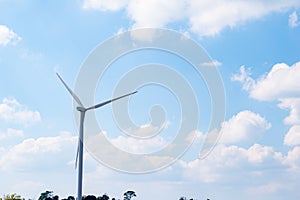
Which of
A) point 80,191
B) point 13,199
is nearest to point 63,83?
point 80,191

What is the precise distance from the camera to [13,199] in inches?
4390

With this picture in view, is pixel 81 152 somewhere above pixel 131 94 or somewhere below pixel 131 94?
below

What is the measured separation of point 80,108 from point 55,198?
12074 cm

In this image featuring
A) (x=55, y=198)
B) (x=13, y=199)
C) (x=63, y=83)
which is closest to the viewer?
(x=63, y=83)

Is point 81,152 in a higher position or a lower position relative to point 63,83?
lower

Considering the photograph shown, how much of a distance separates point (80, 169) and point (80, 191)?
3410mm

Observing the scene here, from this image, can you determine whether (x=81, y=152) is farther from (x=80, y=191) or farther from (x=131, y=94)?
(x=131, y=94)

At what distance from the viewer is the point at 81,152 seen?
3231 inches

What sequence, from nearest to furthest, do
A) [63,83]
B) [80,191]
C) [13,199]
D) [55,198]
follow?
1. [80,191]
2. [63,83]
3. [13,199]
4. [55,198]

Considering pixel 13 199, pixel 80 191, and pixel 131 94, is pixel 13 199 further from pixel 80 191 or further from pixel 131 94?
pixel 131 94

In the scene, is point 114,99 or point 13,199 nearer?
point 114,99

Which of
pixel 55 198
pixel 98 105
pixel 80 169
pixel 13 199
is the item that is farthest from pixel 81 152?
pixel 55 198

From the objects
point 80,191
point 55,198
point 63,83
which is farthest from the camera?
point 55,198

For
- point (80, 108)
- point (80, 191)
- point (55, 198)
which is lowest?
point (80, 191)
